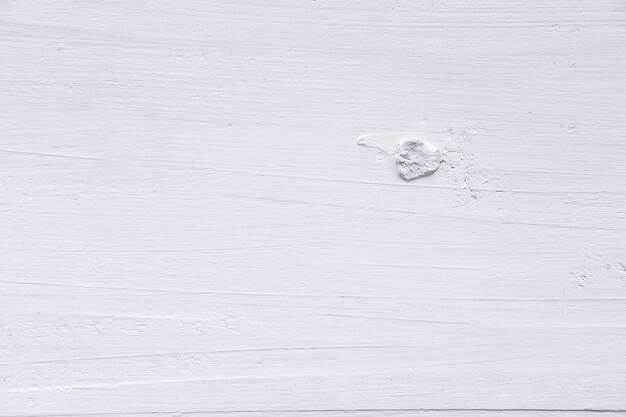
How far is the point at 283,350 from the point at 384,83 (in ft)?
0.57

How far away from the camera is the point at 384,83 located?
368 millimetres

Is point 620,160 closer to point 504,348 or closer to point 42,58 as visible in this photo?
point 504,348

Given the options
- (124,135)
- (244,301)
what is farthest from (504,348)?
(124,135)

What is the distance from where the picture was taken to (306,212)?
1.19 ft

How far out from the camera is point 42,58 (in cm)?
36

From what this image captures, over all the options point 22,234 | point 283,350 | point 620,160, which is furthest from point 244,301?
point 620,160

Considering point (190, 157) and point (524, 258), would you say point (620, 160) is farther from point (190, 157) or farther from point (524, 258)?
point (190, 157)

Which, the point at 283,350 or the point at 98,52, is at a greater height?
the point at 98,52

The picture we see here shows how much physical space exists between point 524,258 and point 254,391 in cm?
18

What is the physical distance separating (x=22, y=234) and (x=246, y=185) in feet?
0.45

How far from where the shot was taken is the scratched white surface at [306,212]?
14.1 inches

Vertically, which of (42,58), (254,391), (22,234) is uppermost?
(42,58)

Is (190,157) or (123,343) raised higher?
(190,157)

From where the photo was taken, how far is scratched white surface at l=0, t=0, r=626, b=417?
0.36 m
